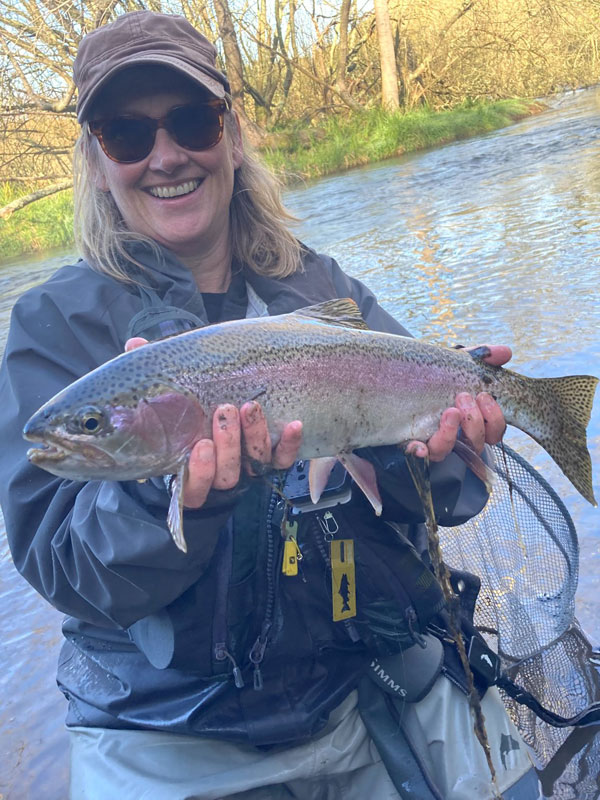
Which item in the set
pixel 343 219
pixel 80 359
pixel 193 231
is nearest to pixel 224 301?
pixel 193 231

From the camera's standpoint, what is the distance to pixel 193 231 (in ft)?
9.25

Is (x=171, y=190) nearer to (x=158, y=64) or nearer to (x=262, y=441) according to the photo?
(x=158, y=64)

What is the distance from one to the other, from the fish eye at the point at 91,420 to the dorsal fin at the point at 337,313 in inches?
28.9

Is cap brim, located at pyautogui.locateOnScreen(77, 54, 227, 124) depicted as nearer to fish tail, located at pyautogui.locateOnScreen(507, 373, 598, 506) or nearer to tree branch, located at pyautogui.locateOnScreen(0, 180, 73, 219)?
fish tail, located at pyautogui.locateOnScreen(507, 373, 598, 506)

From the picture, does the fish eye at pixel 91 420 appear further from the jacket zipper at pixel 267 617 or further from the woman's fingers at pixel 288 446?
the jacket zipper at pixel 267 617

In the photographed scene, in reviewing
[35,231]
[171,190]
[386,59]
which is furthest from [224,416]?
[386,59]

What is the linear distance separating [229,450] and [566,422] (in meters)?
1.25

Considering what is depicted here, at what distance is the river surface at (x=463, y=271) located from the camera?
10.6 feet

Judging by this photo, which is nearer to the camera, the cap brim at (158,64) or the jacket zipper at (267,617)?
the jacket zipper at (267,617)

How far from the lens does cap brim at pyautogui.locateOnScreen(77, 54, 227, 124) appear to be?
260 cm

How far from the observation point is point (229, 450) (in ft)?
6.34

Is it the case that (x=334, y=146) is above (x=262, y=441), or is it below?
below

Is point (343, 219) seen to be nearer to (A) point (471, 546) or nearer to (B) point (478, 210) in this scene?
(B) point (478, 210)

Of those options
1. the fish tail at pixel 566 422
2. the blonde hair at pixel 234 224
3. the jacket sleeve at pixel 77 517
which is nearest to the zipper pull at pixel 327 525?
the jacket sleeve at pixel 77 517
